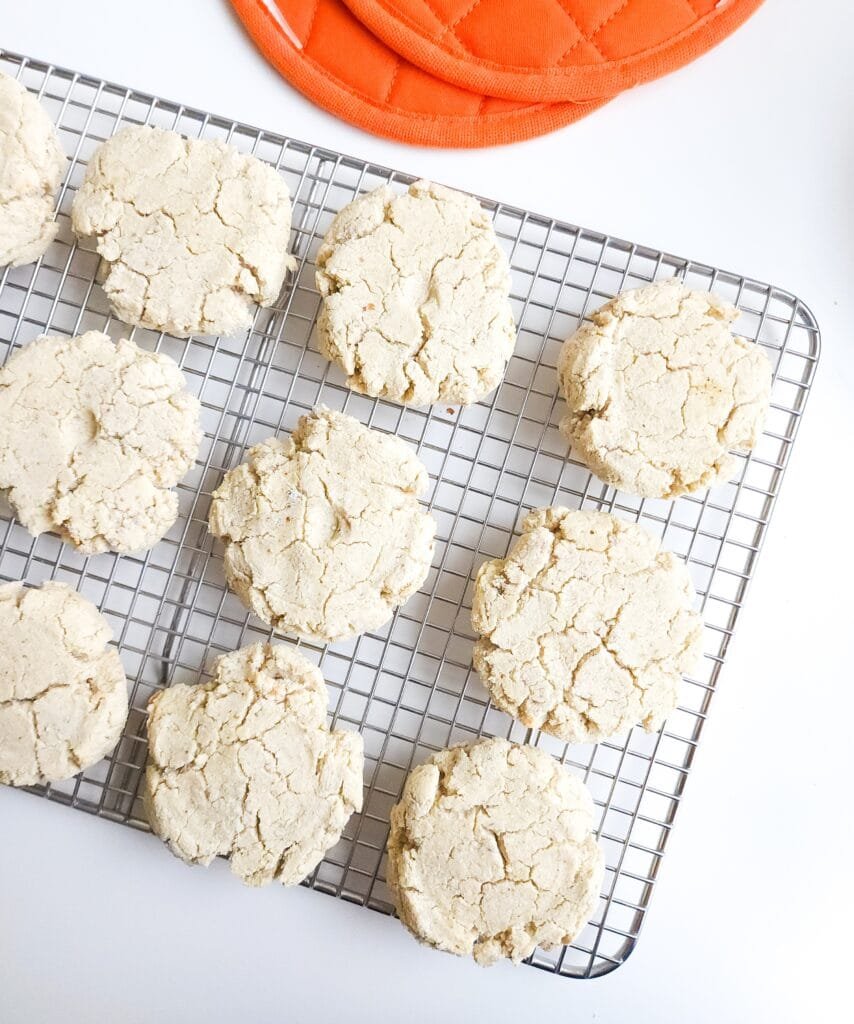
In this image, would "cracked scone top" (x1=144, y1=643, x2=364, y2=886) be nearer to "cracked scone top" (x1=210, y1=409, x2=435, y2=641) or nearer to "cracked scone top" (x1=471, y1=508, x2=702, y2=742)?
"cracked scone top" (x1=210, y1=409, x2=435, y2=641)

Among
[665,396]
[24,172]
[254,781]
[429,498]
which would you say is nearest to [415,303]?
[429,498]

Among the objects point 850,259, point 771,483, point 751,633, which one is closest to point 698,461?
point 771,483

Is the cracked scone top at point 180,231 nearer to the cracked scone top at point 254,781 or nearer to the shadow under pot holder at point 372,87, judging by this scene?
the shadow under pot holder at point 372,87

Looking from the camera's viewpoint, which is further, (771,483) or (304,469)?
(771,483)

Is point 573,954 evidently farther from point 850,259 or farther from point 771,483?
point 850,259

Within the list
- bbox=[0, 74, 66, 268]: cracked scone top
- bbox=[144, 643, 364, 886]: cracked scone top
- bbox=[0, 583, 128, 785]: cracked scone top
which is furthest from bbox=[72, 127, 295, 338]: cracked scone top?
bbox=[144, 643, 364, 886]: cracked scone top

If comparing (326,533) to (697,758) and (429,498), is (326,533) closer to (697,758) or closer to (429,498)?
(429,498)

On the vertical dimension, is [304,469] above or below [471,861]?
above
